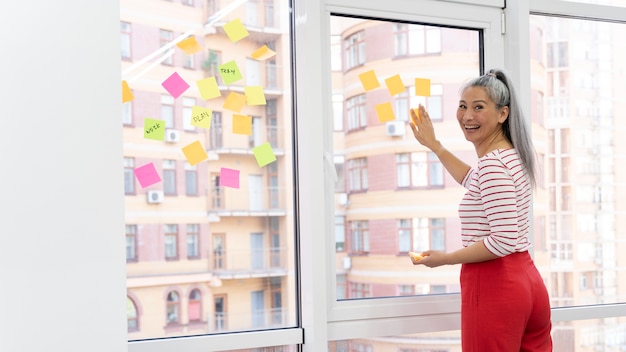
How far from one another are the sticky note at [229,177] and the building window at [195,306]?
1.10ft

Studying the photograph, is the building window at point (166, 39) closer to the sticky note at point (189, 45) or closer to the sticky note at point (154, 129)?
the sticky note at point (189, 45)

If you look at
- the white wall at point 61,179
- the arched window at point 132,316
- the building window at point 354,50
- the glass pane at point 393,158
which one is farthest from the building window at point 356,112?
the white wall at point 61,179

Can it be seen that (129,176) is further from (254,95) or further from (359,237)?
(359,237)

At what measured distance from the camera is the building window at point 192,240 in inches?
84.2

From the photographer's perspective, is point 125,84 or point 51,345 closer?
point 51,345

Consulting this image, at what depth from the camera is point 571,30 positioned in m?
2.73

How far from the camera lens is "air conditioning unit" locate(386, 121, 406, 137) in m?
2.40

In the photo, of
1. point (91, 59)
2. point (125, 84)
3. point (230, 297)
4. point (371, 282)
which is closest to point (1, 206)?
point (91, 59)

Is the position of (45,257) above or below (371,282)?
above

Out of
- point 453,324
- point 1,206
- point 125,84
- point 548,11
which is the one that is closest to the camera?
point 1,206

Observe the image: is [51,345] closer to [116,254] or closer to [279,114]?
[116,254]

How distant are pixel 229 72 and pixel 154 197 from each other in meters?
0.45

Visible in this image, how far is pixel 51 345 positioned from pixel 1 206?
0.30 m

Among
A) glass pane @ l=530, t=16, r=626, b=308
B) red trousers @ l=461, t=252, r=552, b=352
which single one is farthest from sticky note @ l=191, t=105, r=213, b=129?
glass pane @ l=530, t=16, r=626, b=308
